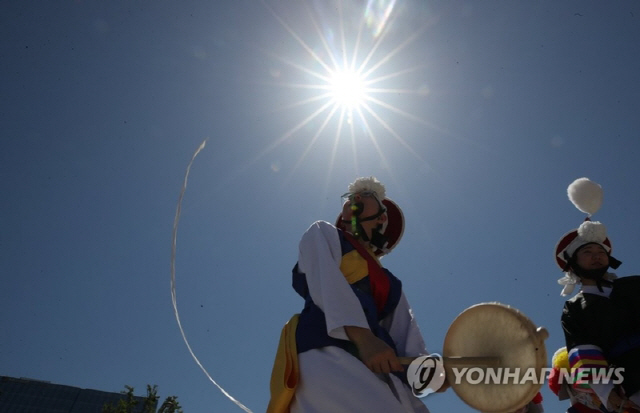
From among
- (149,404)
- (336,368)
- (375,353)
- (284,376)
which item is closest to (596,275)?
(375,353)

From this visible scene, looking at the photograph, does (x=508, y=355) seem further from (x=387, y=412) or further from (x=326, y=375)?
(x=326, y=375)

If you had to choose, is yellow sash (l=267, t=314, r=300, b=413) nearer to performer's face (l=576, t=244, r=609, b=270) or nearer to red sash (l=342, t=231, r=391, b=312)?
red sash (l=342, t=231, r=391, b=312)

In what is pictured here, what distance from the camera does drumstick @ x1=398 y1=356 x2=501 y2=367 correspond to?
2.16 meters

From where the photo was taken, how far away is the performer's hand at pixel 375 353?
7.27 ft

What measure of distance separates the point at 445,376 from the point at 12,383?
7033cm

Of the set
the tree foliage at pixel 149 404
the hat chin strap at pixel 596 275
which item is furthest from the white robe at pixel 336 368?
the tree foliage at pixel 149 404

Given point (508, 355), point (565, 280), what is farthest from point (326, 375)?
point (565, 280)

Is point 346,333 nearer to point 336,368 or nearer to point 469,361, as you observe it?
point 336,368

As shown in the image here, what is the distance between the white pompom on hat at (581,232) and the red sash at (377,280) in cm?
181

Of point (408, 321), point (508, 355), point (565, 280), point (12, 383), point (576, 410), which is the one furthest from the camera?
point (12, 383)

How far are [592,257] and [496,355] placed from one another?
6.60 feet

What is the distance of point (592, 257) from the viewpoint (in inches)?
145

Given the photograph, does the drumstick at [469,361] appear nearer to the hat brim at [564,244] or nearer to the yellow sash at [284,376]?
the yellow sash at [284,376]

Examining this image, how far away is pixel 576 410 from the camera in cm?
333
